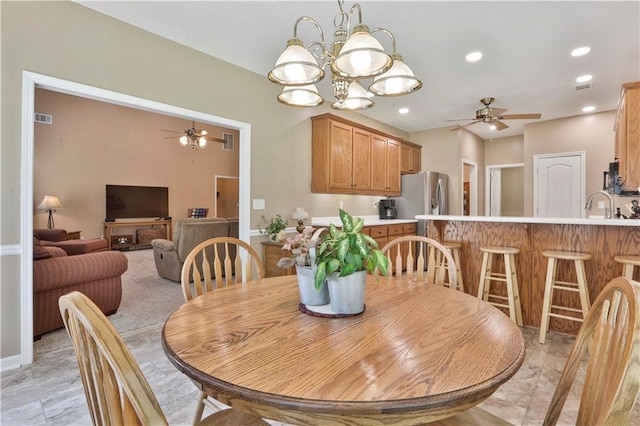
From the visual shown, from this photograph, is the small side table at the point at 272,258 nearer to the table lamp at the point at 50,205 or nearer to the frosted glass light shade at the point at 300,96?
the frosted glass light shade at the point at 300,96

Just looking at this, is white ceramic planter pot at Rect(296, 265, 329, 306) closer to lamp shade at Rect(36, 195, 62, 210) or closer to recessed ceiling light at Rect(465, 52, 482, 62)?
recessed ceiling light at Rect(465, 52, 482, 62)

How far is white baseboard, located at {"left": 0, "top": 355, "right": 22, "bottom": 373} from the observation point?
7.02 ft

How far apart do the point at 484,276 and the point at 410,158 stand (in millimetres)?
3471

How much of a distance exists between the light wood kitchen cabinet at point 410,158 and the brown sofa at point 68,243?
5.37m

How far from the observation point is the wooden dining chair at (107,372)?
1.89 feet

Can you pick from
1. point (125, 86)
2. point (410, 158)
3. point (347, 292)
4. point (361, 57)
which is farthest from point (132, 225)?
point (347, 292)

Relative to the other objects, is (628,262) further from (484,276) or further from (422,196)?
(422,196)

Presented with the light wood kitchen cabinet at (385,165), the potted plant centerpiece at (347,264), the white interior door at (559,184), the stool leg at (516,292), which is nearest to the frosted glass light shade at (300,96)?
the potted plant centerpiece at (347,264)

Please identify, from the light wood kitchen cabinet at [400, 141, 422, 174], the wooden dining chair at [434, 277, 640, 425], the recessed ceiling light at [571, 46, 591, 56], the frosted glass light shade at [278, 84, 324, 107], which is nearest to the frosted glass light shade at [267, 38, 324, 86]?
the frosted glass light shade at [278, 84, 324, 107]

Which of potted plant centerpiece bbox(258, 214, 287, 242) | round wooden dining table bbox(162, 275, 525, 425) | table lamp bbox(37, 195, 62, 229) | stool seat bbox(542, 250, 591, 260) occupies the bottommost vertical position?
round wooden dining table bbox(162, 275, 525, 425)

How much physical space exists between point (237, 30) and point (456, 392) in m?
3.05

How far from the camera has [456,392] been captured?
0.69m

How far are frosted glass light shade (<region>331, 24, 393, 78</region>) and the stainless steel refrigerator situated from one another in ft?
13.5

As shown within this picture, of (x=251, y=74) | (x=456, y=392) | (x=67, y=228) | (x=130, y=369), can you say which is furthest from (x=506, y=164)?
(x=67, y=228)
